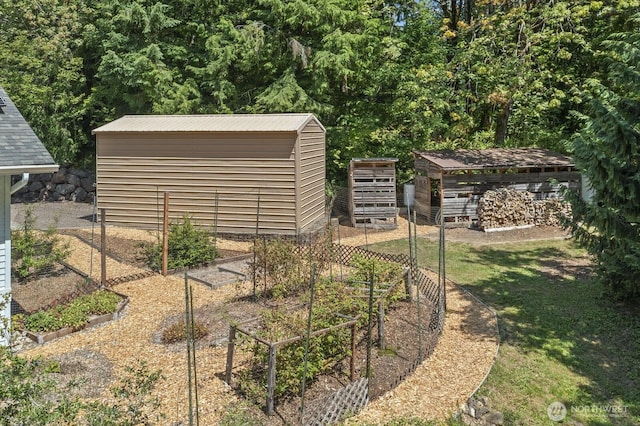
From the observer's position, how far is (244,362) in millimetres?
7289

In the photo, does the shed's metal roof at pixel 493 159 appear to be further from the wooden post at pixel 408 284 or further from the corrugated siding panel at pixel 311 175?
the wooden post at pixel 408 284

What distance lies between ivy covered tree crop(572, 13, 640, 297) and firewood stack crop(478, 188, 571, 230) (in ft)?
23.3

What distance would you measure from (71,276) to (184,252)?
100 inches

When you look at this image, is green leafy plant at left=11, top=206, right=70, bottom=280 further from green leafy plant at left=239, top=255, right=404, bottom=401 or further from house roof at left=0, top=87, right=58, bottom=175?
green leafy plant at left=239, top=255, right=404, bottom=401

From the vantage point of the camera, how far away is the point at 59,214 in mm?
19656

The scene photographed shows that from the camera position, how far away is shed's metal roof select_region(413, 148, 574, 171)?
16984 mm

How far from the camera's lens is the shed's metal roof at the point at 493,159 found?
17.0m

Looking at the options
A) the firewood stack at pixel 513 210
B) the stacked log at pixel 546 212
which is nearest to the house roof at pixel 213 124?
→ the firewood stack at pixel 513 210

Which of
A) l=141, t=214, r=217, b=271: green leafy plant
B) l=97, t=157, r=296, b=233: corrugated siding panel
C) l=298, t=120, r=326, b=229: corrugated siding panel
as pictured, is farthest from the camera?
l=298, t=120, r=326, b=229: corrugated siding panel

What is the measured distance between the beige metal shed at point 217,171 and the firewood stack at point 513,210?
18.7ft

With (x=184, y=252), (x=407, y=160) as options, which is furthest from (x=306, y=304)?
(x=407, y=160)

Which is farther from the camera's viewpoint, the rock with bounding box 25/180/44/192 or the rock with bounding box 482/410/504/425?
the rock with bounding box 25/180/44/192

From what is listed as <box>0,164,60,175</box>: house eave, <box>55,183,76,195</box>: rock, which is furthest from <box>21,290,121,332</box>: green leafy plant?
<box>55,183,76,195</box>: rock

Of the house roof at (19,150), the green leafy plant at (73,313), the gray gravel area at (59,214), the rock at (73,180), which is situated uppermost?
the house roof at (19,150)
